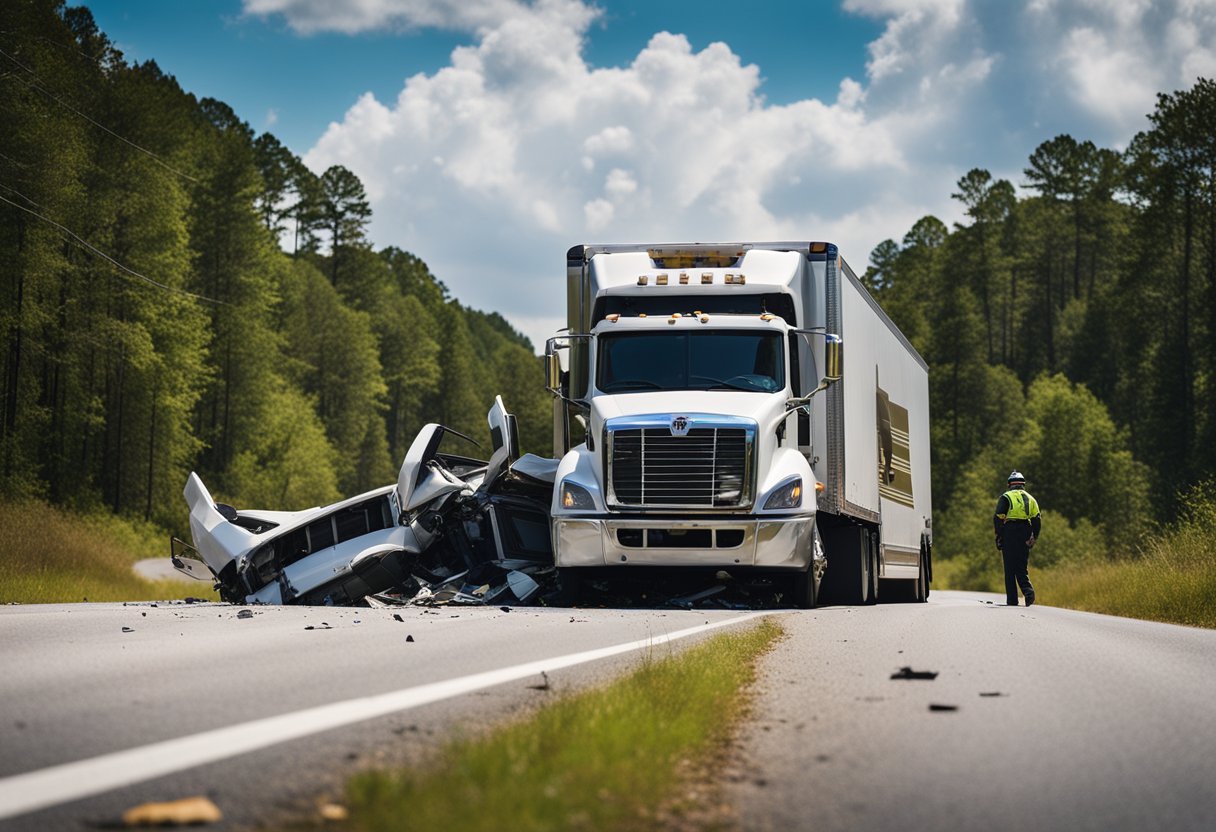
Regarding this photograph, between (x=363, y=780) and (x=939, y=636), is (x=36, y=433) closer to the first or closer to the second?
(x=939, y=636)

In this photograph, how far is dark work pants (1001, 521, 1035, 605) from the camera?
20203 mm

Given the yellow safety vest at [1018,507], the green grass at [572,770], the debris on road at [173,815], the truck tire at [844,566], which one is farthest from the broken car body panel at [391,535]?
the debris on road at [173,815]

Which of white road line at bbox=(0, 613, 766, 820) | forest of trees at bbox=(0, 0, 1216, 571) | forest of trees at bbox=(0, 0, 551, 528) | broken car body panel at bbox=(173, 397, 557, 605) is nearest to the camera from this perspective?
white road line at bbox=(0, 613, 766, 820)

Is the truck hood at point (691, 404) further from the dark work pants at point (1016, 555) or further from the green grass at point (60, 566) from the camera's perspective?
the green grass at point (60, 566)

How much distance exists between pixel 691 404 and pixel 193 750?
421 inches

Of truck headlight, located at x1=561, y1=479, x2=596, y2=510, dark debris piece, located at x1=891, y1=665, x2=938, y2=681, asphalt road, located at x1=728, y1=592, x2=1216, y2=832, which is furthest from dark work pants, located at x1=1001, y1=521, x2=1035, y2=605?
dark debris piece, located at x1=891, y1=665, x2=938, y2=681

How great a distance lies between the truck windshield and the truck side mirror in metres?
0.51

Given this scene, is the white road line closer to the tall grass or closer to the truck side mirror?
the truck side mirror

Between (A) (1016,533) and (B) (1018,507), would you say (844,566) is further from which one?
(B) (1018,507)

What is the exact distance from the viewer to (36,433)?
39688mm

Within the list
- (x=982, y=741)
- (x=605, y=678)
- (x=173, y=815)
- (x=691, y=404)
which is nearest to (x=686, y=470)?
(x=691, y=404)

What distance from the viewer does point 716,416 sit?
15.0 meters

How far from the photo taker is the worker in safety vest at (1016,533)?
20234 mm

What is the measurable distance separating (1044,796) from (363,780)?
209 centimetres
